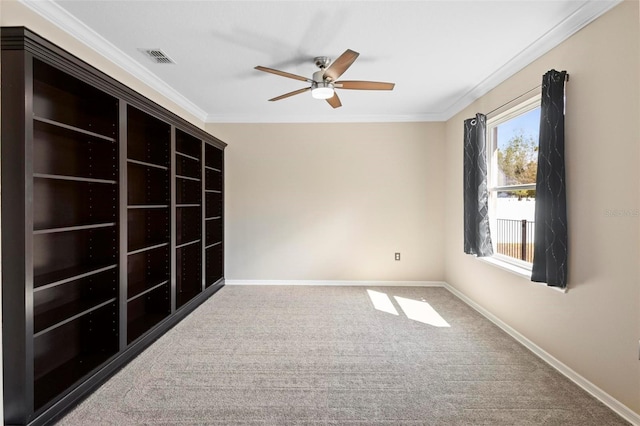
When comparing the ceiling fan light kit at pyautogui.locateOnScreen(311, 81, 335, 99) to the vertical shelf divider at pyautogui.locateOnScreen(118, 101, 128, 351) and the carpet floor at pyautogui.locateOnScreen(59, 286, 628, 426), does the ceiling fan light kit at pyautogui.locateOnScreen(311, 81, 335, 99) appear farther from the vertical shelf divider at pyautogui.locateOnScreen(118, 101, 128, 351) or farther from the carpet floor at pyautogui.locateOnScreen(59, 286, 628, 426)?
the carpet floor at pyautogui.locateOnScreen(59, 286, 628, 426)

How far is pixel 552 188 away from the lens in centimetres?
220

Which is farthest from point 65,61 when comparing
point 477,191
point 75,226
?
point 477,191

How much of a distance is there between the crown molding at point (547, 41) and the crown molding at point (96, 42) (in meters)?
3.52

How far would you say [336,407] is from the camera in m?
1.84

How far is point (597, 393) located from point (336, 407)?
5.60ft

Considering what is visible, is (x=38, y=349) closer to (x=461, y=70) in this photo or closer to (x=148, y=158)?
(x=148, y=158)

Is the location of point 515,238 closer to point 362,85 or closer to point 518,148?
point 518,148

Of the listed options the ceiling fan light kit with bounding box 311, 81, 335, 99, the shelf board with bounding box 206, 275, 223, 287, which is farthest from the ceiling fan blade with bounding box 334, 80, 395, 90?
the shelf board with bounding box 206, 275, 223, 287

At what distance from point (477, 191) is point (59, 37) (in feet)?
13.0

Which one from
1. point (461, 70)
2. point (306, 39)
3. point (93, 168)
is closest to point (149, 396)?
point (93, 168)

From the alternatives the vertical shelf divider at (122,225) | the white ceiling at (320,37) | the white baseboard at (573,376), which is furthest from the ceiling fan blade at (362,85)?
the white baseboard at (573,376)

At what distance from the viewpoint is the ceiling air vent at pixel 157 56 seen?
2.65m

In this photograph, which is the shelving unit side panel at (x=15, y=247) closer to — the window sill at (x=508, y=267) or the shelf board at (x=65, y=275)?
the shelf board at (x=65, y=275)

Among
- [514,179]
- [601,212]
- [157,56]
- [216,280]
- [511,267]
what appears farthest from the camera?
[216,280]
